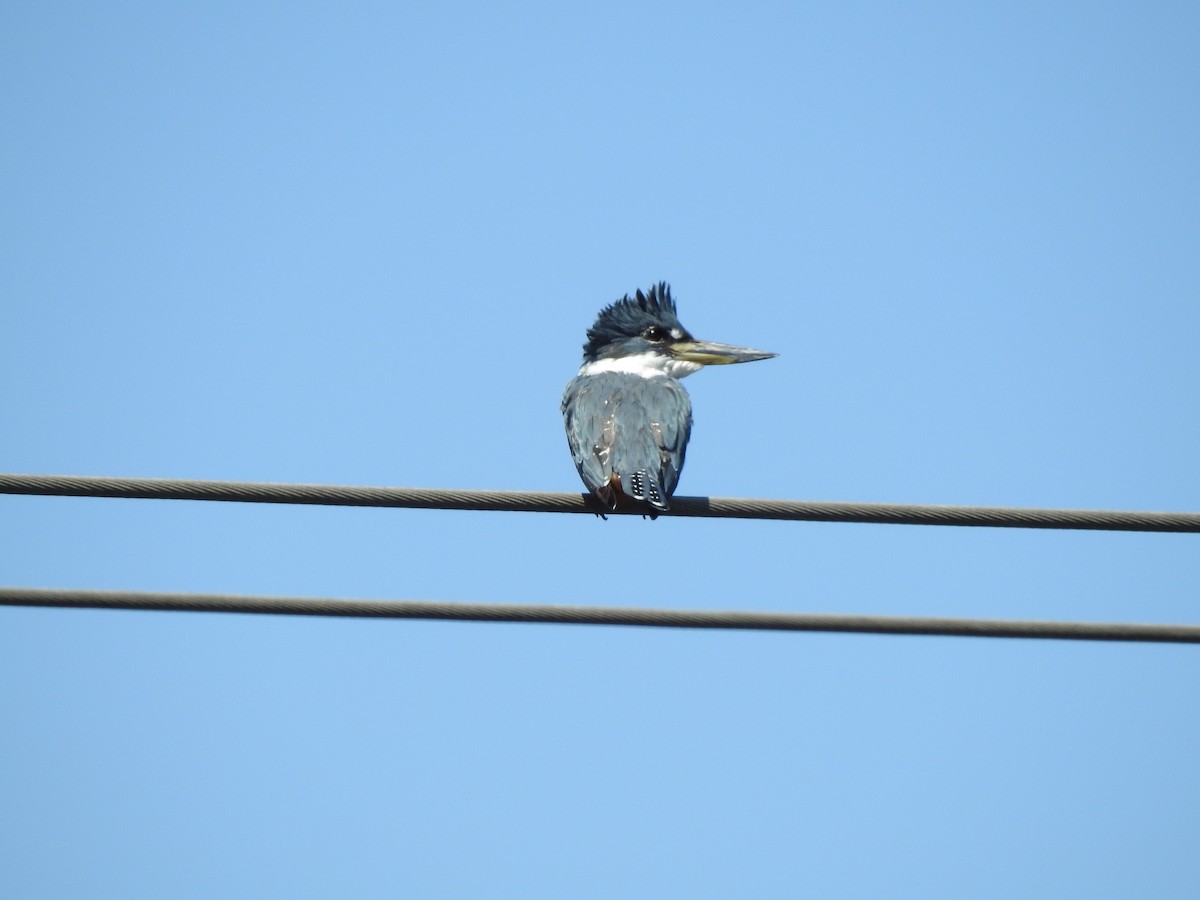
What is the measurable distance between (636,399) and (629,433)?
44 cm

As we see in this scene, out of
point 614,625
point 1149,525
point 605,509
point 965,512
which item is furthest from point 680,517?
point 1149,525

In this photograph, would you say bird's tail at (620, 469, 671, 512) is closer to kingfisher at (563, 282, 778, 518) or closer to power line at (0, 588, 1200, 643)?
kingfisher at (563, 282, 778, 518)

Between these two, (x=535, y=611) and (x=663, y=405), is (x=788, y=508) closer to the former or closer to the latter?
(x=535, y=611)

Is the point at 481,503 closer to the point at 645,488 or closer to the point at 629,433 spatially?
the point at 645,488

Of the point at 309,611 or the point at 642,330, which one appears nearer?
the point at 309,611

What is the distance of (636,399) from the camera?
273 inches

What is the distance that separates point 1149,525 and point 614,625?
171cm

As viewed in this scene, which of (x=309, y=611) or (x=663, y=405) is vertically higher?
(x=663, y=405)

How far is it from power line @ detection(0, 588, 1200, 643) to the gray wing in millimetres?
930

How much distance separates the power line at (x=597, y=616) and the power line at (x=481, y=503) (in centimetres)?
32

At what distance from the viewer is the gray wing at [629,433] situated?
615cm

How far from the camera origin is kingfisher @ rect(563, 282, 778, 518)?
618cm

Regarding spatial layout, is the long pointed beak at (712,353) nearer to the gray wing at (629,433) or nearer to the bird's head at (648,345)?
the bird's head at (648,345)

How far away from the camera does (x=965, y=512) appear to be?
491 cm
